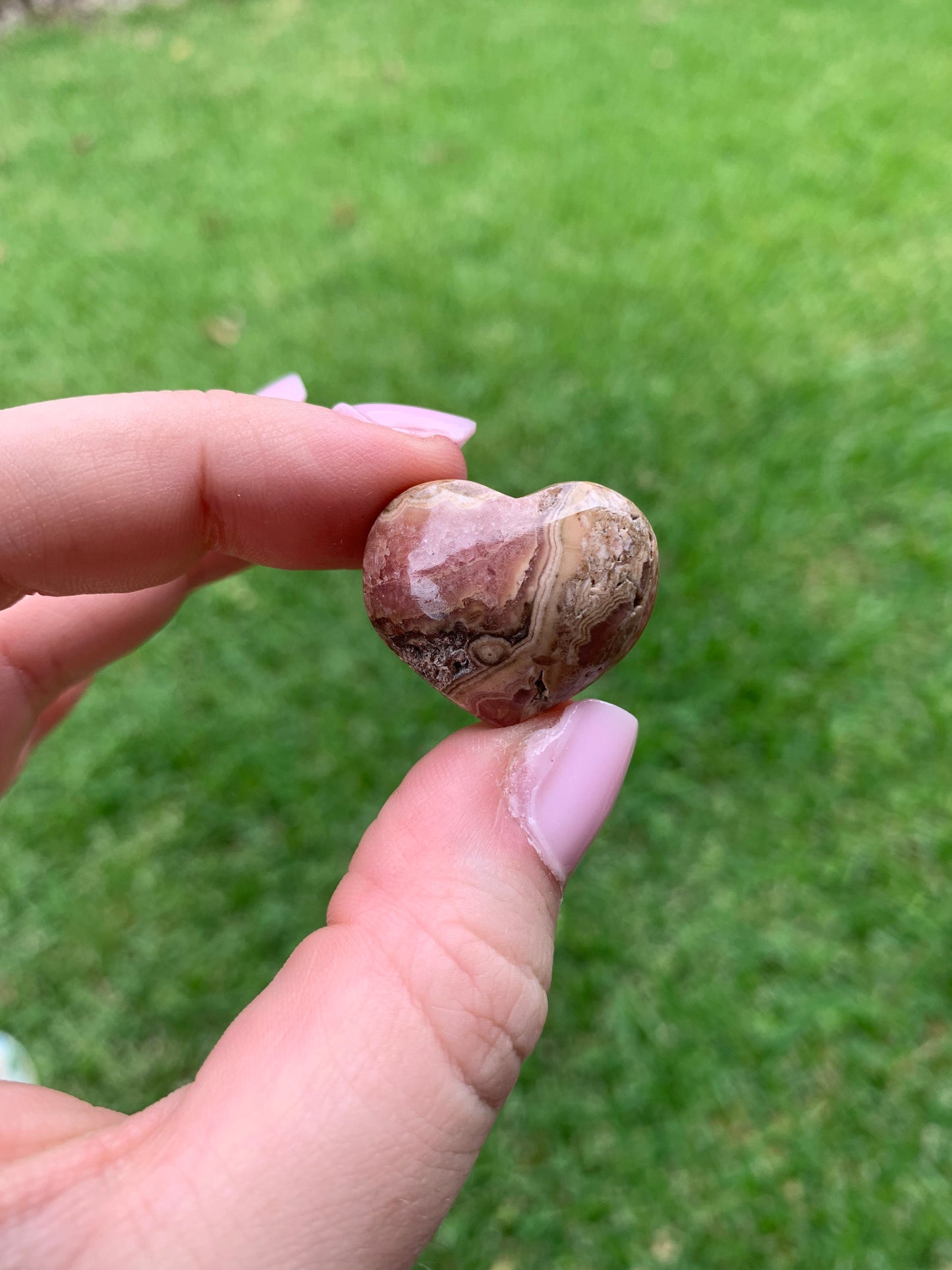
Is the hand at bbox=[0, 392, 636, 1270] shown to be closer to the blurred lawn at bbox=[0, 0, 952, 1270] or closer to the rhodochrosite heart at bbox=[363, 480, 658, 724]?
the rhodochrosite heart at bbox=[363, 480, 658, 724]

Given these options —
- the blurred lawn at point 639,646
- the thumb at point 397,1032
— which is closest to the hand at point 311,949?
the thumb at point 397,1032

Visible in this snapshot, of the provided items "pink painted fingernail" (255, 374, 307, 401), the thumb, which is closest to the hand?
the thumb

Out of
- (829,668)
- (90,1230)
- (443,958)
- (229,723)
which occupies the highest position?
(443,958)

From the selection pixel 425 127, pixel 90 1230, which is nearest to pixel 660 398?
pixel 425 127

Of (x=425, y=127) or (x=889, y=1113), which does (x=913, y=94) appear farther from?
(x=889, y=1113)

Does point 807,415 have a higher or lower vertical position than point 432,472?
lower

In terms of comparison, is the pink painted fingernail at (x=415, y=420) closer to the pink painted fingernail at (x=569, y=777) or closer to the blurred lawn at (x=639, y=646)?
the pink painted fingernail at (x=569, y=777)

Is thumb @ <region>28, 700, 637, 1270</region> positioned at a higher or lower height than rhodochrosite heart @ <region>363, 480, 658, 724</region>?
lower
